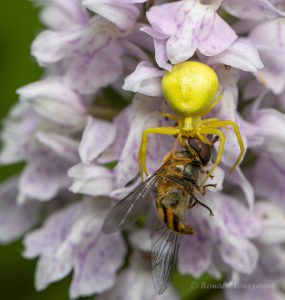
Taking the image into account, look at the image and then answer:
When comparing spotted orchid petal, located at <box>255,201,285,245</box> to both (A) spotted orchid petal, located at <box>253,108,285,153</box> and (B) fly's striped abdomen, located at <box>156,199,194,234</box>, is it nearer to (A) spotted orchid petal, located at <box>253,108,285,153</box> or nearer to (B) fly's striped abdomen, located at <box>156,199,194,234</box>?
(A) spotted orchid petal, located at <box>253,108,285,153</box>

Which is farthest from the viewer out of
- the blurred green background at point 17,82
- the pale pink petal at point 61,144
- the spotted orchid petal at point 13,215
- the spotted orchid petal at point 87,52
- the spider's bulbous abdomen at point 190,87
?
the blurred green background at point 17,82

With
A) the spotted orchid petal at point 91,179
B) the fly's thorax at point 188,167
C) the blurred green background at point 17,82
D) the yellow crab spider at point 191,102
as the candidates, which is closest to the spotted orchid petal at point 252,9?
the yellow crab spider at point 191,102

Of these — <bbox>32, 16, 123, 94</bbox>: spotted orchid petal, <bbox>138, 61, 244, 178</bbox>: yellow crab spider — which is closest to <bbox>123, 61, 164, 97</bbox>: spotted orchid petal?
<bbox>138, 61, 244, 178</bbox>: yellow crab spider

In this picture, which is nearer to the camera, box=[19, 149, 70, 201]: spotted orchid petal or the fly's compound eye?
the fly's compound eye

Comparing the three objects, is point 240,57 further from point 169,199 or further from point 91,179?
point 91,179

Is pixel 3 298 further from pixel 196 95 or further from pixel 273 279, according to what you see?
pixel 196 95

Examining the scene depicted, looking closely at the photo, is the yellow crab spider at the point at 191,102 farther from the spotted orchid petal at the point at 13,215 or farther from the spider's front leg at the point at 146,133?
the spotted orchid petal at the point at 13,215
